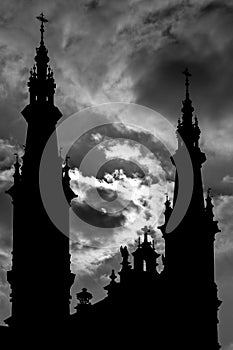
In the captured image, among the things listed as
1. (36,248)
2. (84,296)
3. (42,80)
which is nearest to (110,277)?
(84,296)

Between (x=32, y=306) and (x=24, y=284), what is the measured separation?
7.17ft

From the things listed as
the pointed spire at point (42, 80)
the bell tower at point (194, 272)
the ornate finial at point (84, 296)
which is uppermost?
the pointed spire at point (42, 80)

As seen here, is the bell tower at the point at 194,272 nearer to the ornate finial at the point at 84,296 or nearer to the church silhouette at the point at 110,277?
the church silhouette at the point at 110,277

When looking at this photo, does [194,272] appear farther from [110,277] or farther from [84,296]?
[84,296]

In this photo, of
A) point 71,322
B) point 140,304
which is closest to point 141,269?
point 140,304

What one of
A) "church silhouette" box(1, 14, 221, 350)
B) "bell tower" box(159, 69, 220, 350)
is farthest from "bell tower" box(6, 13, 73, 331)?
"bell tower" box(159, 69, 220, 350)

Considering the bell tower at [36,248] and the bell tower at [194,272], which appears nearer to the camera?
the bell tower at [36,248]

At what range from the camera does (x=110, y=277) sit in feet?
252

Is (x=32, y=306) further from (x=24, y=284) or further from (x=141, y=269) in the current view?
(x=141, y=269)

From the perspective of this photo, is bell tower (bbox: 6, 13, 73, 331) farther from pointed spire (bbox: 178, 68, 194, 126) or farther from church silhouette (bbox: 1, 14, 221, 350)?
pointed spire (bbox: 178, 68, 194, 126)

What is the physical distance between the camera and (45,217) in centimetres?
7644

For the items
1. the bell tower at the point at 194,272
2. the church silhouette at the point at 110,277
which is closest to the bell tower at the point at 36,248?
the church silhouette at the point at 110,277

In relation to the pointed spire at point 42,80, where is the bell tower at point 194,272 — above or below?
below

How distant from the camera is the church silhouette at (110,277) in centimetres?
7388
